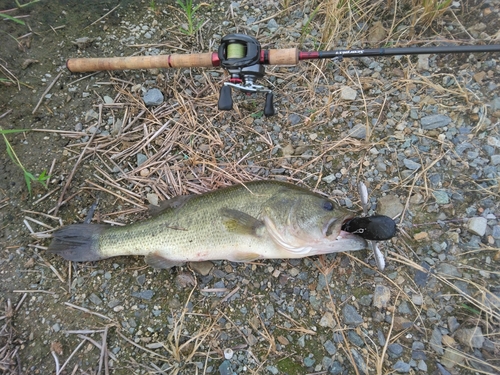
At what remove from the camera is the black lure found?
2.68m

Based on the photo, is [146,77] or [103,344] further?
[146,77]

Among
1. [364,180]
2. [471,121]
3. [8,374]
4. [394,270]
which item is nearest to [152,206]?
[8,374]

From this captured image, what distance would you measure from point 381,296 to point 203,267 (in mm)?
1678

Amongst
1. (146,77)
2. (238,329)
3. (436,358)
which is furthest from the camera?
(146,77)

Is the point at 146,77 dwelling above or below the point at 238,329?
above

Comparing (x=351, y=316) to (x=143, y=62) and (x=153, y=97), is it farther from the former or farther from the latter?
(x=143, y=62)

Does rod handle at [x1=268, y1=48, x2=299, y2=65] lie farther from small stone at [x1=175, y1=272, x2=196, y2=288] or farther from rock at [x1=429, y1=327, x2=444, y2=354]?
rock at [x1=429, y1=327, x2=444, y2=354]

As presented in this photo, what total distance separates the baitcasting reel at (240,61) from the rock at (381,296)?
2.16 m

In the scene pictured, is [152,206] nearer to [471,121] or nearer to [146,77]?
[146,77]

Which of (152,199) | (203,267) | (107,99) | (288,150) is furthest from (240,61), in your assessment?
(203,267)

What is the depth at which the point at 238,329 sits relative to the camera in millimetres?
3160

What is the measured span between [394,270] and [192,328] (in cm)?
196

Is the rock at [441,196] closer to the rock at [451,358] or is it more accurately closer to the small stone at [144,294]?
the rock at [451,358]

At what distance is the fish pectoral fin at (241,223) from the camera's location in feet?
9.84
